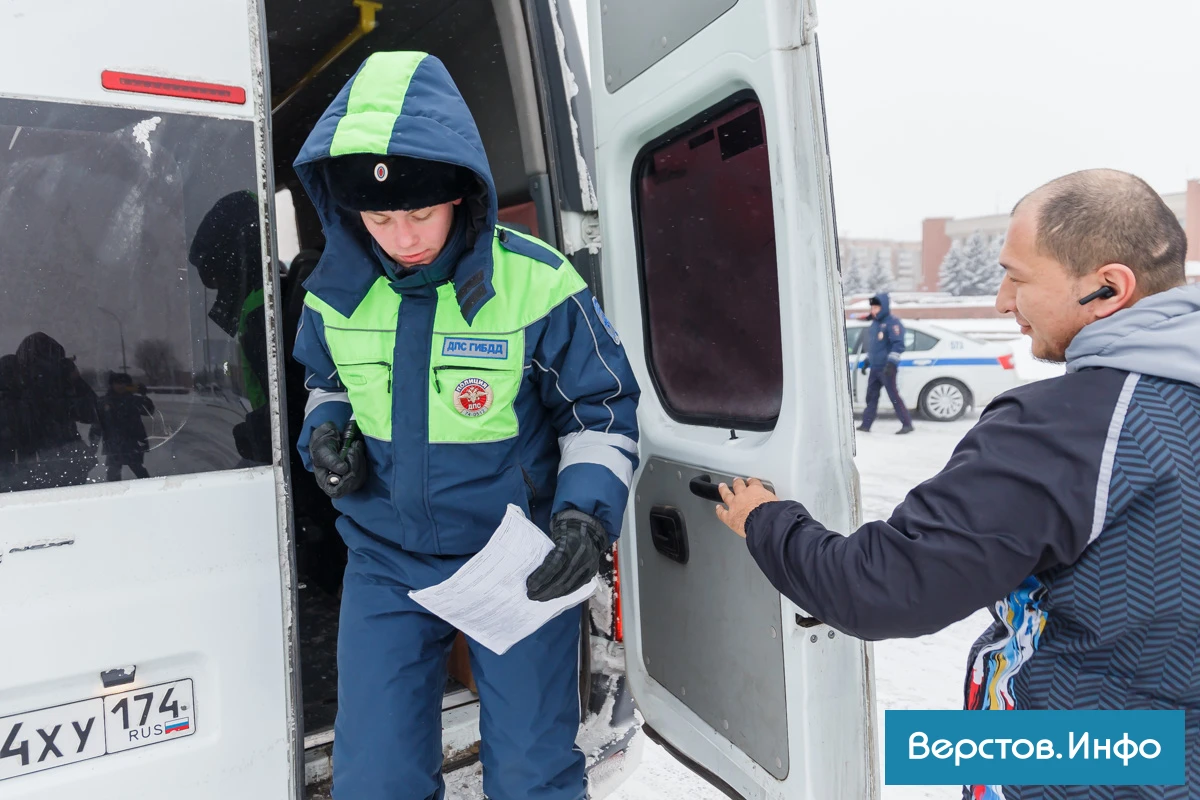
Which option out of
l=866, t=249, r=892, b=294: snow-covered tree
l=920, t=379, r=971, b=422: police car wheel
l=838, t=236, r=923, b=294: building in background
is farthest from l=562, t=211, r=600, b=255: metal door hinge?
l=838, t=236, r=923, b=294: building in background

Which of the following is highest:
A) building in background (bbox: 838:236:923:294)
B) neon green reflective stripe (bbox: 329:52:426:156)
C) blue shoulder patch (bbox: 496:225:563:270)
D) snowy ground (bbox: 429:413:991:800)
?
building in background (bbox: 838:236:923:294)

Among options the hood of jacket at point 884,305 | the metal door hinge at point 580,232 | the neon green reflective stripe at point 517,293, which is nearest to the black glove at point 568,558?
the neon green reflective stripe at point 517,293

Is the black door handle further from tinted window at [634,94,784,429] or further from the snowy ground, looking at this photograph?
the snowy ground

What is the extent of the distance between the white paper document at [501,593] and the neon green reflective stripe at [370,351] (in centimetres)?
32

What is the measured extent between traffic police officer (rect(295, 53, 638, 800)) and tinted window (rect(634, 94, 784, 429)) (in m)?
0.27

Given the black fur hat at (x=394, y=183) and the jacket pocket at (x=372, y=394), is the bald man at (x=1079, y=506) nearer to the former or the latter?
the jacket pocket at (x=372, y=394)

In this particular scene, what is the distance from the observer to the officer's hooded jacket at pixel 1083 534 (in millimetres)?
1044

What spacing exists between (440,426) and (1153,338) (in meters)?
1.18

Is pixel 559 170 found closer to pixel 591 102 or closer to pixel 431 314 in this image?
pixel 591 102

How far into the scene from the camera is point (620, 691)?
2.20 metres

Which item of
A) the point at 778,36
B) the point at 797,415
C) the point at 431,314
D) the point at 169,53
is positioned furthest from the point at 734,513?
the point at 169,53

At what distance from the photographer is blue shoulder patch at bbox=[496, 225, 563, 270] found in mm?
1749

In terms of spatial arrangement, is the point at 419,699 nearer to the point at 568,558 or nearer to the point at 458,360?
the point at 568,558

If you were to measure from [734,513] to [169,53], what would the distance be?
131cm
